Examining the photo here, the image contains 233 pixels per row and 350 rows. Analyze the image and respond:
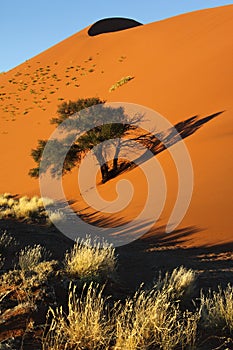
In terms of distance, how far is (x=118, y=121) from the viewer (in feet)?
73.6

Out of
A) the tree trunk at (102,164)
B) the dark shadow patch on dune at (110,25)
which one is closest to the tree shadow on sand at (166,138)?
the tree trunk at (102,164)

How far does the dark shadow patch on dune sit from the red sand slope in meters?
4.31

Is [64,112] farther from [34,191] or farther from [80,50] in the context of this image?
[80,50]

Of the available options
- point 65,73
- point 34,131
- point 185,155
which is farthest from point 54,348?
point 65,73

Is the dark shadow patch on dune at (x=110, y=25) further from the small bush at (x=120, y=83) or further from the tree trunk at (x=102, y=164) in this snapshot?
the tree trunk at (x=102, y=164)

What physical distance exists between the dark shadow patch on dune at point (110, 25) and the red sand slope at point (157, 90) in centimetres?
431

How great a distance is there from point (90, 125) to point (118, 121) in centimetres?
165

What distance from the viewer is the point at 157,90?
3133 centimetres

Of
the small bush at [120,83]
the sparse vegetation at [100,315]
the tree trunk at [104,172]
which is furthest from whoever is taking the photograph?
the small bush at [120,83]

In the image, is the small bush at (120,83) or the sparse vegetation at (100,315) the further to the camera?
the small bush at (120,83)

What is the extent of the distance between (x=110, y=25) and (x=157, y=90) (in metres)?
49.5

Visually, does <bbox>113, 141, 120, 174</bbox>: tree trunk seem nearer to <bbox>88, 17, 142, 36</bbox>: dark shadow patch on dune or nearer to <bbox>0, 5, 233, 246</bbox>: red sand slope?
<bbox>0, 5, 233, 246</bbox>: red sand slope

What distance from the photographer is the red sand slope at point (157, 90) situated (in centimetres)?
1438

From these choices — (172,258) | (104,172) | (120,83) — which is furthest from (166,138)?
(120,83)
